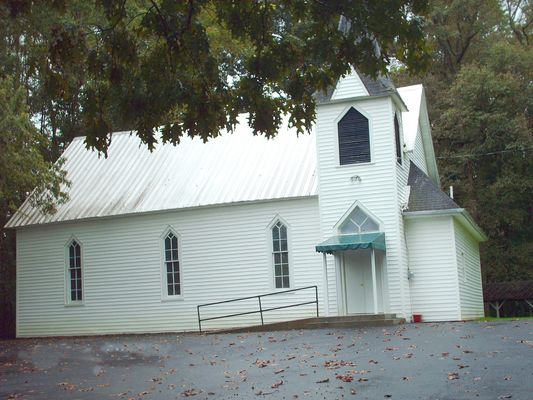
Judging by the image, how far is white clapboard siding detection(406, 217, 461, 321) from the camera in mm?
25266

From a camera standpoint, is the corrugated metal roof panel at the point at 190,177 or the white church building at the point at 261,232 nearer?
the white church building at the point at 261,232

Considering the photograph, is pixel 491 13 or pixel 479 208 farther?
pixel 491 13

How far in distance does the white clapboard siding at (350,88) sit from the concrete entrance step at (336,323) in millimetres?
7345

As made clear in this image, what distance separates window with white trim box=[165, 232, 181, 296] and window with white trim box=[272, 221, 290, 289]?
3.89 metres

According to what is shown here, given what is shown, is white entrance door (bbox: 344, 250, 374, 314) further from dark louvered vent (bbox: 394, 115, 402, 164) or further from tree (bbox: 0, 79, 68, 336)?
tree (bbox: 0, 79, 68, 336)

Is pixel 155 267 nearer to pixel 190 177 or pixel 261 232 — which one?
pixel 190 177

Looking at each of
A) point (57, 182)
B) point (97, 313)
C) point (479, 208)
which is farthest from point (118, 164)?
point (479, 208)

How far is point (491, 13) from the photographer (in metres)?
44.9

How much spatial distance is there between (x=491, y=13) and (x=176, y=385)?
38051mm

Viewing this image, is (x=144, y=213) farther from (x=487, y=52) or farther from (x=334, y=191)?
(x=487, y=52)

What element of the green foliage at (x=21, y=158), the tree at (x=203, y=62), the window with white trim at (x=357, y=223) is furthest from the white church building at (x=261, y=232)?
the tree at (x=203, y=62)

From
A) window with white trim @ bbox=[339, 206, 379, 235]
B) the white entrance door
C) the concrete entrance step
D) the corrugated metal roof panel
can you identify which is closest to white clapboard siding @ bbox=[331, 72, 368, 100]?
the corrugated metal roof panel

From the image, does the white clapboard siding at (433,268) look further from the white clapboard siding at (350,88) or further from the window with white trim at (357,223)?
the white clapboard siding at (350,88)

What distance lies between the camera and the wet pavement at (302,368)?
34.4ft
